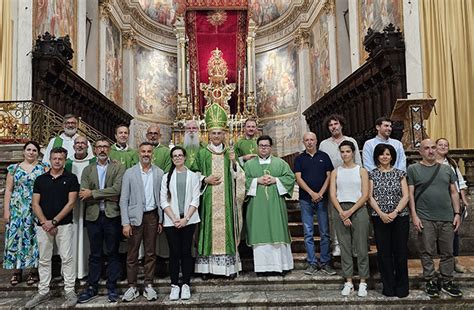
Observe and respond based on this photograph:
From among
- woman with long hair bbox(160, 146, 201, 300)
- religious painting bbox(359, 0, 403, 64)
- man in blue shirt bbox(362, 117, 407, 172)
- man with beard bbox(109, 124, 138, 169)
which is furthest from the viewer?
religious painting bbox(359, 0, 403, 64)

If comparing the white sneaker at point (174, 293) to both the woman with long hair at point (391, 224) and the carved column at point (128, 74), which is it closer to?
the woman with long hair at point (391, 224)

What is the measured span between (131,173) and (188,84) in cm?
1466

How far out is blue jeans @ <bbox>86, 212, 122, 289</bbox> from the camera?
4441 millimetres

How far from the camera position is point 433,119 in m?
8.44

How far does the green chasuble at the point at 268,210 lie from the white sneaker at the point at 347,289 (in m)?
0.79

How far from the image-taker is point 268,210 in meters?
4.92

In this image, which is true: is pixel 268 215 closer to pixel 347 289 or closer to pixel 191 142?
pixel 347 289

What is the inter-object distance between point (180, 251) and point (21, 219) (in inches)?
72.1

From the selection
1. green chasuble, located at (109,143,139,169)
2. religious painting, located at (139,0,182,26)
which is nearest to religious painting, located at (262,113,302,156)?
religious painting, located at (139,0,182,26)

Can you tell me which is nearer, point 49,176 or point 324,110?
point 49,176

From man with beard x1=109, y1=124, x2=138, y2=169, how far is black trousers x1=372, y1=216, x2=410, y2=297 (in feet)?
9.42

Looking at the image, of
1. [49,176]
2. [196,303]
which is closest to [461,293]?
[196,303]

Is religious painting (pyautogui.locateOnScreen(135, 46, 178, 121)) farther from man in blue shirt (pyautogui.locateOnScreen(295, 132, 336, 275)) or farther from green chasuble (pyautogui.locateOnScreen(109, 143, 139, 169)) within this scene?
man in blue shirt (pyautogui.locateOnScreen(295, 132, 336, 275))

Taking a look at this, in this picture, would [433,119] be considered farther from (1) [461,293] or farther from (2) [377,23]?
(1) [461,293]
